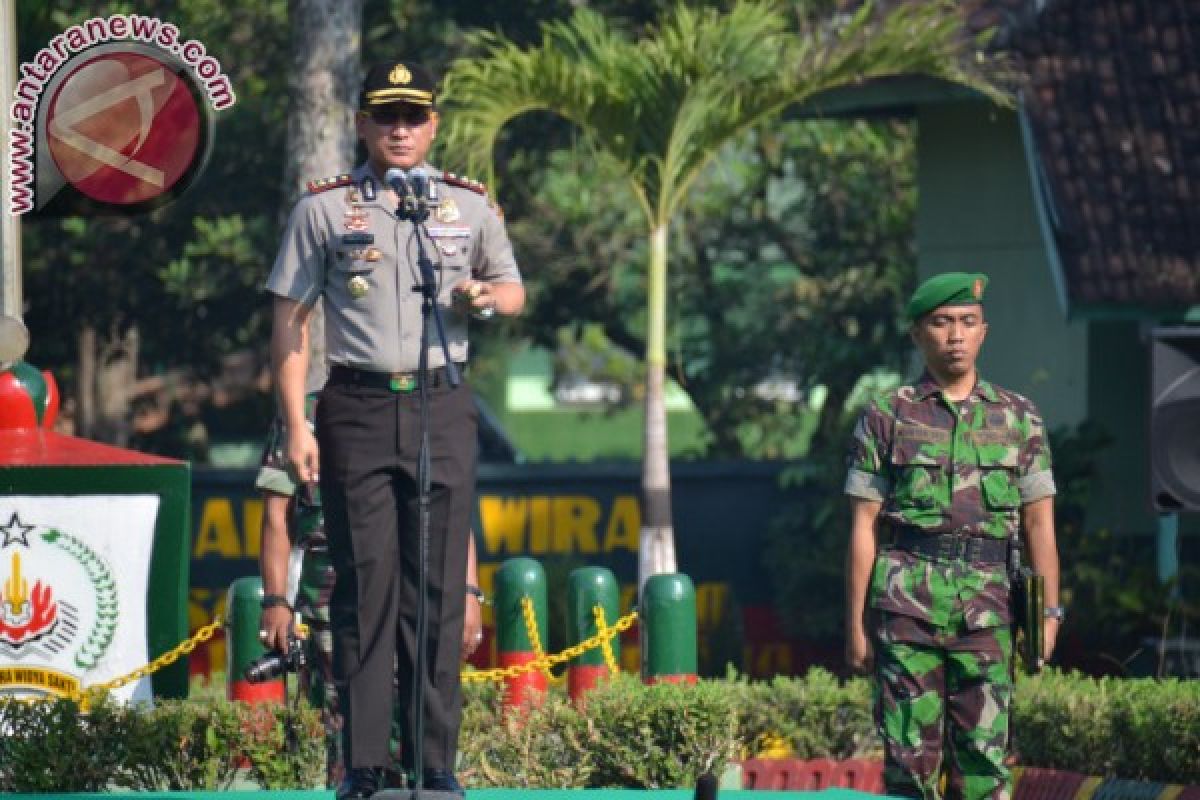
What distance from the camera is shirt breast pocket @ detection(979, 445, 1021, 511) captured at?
8094mm

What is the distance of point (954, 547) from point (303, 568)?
89.8 inches

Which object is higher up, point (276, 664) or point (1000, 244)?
point (1000, 244)

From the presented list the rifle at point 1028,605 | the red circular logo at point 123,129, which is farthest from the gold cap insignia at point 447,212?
the red circular logo at point 123,129

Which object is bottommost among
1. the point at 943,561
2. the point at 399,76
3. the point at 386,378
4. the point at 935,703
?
the point at 935,703

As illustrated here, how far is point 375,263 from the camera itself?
7293 millimetres

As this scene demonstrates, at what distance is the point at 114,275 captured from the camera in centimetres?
2152

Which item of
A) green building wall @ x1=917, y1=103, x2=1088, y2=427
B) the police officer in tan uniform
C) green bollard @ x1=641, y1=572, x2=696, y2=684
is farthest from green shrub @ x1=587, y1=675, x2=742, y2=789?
green building wall @ x1=917, y1=103, x2=1088, y2=427

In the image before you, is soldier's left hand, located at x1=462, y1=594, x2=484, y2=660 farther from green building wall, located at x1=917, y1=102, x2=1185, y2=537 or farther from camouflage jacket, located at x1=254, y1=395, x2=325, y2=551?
green building wall, located at x1=917, y1=102, x2=1185, y2=537

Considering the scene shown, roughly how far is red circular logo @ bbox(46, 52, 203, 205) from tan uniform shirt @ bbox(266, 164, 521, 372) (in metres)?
5.56

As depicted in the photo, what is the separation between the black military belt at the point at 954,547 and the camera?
8.10m

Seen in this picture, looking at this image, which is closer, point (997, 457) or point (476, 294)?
point (476, 294)

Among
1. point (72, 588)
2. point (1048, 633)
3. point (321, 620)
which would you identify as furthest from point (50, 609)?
point (1048, 633)

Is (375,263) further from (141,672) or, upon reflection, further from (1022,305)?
(1022,305)

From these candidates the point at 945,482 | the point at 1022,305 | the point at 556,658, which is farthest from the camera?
the point at 1022,305
